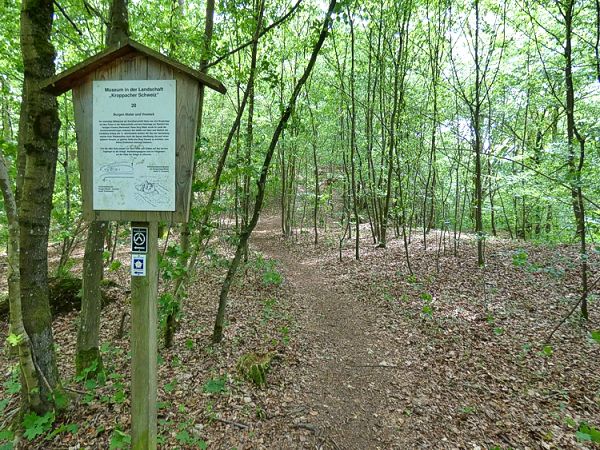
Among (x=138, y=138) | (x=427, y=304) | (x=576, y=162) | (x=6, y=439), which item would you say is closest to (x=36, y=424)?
(x=6, y=439)

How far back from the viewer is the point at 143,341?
8.38 ft

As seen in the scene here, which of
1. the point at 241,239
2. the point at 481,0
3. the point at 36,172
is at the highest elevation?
the point at 481,0

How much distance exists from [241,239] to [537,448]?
4.63m

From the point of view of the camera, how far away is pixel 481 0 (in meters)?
8.88

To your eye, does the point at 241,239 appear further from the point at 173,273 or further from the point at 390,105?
the point at 390,105

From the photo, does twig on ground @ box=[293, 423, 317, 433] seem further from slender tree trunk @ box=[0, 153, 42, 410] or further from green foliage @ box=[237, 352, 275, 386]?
slender tree trunk @ box=[0, 153, 42, 410]

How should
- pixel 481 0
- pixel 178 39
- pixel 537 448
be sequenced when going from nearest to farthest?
pixel 537 448
pixel 178 39
pixel 481 0

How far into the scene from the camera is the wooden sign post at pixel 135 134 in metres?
2.43

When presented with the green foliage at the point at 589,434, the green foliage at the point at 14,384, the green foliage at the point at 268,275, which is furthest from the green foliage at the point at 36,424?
the green foliage at the point at 268,275

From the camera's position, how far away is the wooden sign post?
243 cm

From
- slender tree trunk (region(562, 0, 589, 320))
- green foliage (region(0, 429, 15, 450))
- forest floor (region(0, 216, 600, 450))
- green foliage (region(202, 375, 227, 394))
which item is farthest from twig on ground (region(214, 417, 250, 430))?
slender tree trunk (region(562, 0, 589, 320))

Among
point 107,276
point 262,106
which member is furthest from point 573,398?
point 262,106

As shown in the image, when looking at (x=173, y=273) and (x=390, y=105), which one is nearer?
(x=173, y=273)

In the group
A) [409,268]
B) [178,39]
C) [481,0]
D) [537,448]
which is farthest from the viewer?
[409,268]
